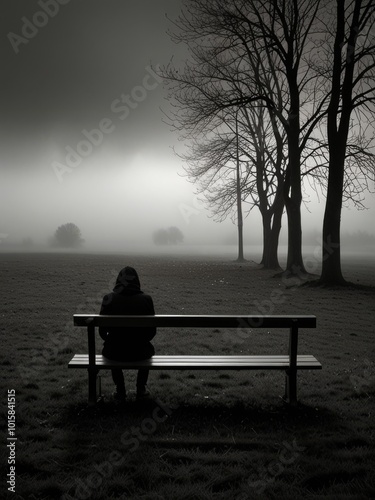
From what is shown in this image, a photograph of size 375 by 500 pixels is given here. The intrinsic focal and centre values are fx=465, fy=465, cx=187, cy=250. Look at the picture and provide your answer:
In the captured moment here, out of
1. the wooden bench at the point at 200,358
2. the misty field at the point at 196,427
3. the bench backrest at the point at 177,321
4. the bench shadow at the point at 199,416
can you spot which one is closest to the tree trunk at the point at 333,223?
the misty field at the point at 196,427

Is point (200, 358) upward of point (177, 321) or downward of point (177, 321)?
downward

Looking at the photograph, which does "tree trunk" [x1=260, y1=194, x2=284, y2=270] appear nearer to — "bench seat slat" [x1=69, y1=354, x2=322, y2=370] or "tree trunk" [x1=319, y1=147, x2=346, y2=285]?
"tree trunk" [x1=319, y1=147, x2=346, y2=285]

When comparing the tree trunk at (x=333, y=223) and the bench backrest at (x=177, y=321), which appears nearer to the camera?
the bench backrest at (x=177, y=321)

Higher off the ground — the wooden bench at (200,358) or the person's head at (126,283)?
the person's head at (126,283)

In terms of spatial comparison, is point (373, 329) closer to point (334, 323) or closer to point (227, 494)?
point (334, 323)

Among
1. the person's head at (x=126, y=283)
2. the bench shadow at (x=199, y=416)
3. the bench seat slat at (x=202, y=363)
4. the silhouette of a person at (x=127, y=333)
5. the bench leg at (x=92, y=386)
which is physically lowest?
the bench shadow at (x=199, y=416)

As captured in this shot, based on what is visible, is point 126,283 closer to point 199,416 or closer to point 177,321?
point 177,321

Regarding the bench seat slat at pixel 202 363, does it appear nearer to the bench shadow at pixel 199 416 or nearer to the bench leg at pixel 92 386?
the bench leg at pixel 92 386

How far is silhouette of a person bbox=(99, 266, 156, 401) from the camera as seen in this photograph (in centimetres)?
532

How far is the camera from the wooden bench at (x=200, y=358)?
196 inches

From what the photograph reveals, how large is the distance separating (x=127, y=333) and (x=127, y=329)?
1.8 inches

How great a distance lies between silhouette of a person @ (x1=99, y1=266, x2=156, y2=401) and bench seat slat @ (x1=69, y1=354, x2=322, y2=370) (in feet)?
0.35

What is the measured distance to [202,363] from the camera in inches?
212

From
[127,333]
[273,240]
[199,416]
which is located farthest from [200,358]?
[273,240]
